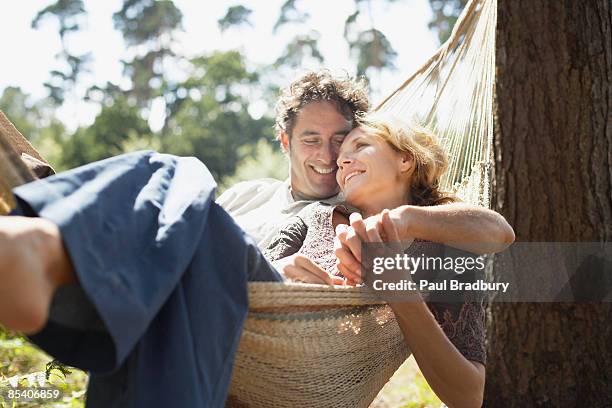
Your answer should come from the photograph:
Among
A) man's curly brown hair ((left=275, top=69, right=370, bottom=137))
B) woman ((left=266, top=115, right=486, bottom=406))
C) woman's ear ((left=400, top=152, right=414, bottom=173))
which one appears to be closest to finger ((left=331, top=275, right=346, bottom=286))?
woman ((left=266, top=115, right=486, bottom=406))

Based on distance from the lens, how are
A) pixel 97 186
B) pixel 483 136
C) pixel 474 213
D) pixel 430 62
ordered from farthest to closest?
pixel 430 62, pixel 483 136, pixel 474 213, pixel 97 186

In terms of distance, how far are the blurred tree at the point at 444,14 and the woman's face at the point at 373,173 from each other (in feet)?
88.1

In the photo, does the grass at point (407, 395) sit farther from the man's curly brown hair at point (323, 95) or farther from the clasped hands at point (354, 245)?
the clasped hands at point (354, 245)

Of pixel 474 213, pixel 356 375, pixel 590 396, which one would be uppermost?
pixel 474 213

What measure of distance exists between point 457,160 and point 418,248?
0.74 metres

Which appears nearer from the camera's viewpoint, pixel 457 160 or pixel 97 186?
pixel 97 186

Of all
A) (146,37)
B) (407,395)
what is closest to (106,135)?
(146,37)

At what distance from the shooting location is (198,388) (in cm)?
110

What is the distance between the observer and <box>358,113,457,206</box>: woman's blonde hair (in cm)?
178

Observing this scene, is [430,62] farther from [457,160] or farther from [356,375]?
[356,375]

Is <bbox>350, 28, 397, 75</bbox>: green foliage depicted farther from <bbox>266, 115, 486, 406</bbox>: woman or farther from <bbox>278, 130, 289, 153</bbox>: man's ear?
<bbox>266, 115, 486, 406</bbox>: woman

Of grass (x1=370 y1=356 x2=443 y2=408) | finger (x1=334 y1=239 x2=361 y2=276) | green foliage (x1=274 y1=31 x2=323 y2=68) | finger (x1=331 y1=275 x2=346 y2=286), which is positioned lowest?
grass (x1=370 y1=356 x2=443 y2=408)

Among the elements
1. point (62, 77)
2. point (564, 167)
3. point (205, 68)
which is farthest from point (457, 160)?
point (62, 77)

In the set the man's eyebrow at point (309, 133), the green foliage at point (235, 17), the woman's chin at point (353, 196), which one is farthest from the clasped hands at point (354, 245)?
the green foliage at point (235, 17)
